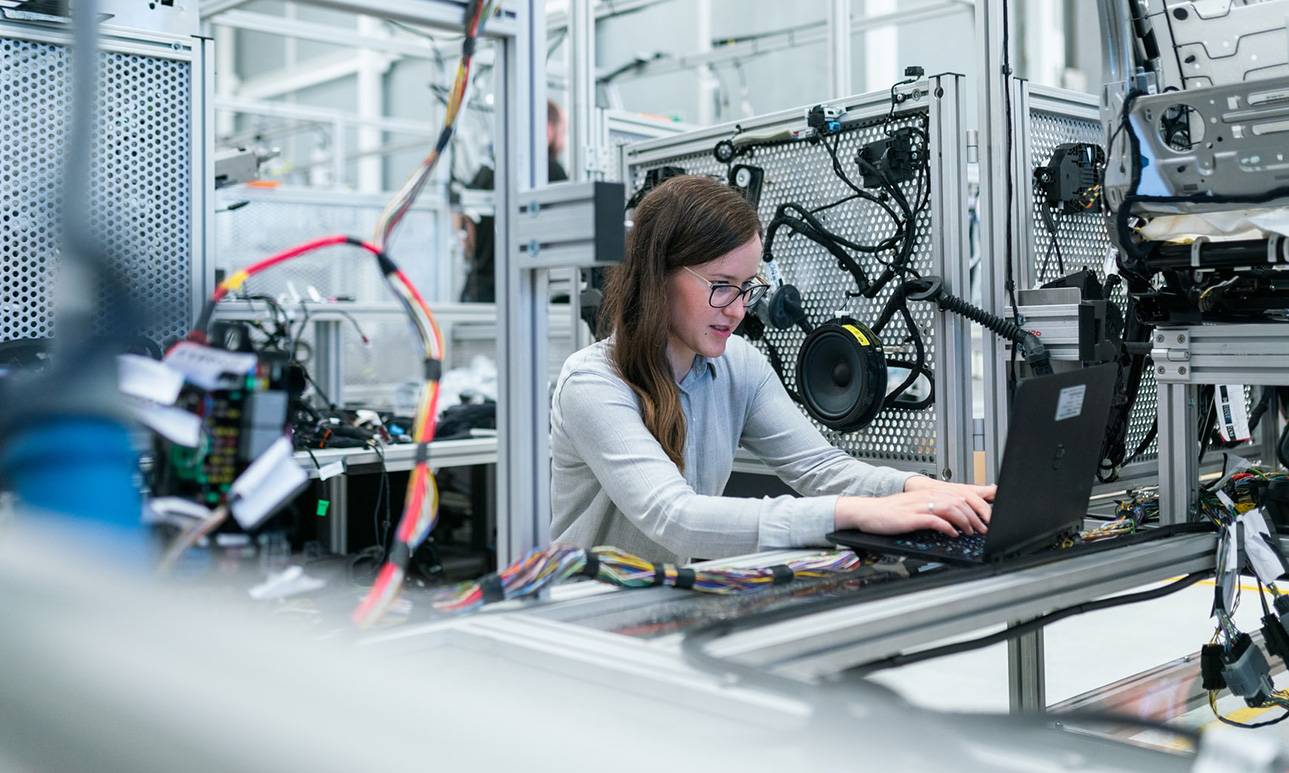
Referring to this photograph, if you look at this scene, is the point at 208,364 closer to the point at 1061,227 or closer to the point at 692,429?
the point at 692,429

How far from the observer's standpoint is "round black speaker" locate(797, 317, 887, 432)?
184 centimetres

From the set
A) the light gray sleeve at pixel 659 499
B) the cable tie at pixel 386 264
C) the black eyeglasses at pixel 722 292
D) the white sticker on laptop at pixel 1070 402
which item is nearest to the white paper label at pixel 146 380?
the cable tie at pixel 386 264

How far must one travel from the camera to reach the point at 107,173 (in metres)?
1.63

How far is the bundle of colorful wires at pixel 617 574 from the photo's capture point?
927 millimetres

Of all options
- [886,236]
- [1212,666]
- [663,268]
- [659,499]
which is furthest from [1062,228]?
[659,499]

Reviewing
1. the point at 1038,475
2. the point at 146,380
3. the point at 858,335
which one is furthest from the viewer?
the point at 858,335

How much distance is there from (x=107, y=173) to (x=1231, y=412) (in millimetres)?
1547

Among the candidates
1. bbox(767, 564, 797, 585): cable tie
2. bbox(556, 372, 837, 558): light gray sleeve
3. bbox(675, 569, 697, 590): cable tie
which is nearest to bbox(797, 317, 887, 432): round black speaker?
bbox(556, 372, 837, 558): light gray sleeve

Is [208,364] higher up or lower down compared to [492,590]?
higher up

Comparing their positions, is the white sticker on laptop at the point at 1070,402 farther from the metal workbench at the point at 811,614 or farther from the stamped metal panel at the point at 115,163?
the stamped metal panel at the point at 115,163

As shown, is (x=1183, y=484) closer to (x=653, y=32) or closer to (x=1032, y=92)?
(x=1032, y=92)

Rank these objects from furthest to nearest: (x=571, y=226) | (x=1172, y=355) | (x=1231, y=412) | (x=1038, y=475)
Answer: (x=1231, y=412) < (x=1172, y=355) < (x=1038, y=475) < (x=571, y=226)

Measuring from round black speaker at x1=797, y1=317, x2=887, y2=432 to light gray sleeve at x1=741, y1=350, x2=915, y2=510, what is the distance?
112mm

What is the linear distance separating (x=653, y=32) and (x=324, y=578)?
7053 mm
